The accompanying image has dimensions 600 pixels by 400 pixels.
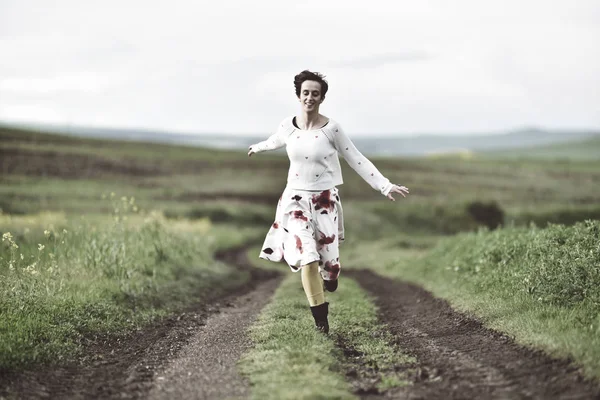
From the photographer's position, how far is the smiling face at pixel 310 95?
360 inches

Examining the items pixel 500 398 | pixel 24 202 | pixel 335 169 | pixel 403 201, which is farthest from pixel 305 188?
pixel 403 201

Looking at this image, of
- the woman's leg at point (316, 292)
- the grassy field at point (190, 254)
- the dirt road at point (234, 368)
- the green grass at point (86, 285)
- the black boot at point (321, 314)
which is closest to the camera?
the dirt road at point (234, 368)

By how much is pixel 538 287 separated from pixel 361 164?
3.12 m

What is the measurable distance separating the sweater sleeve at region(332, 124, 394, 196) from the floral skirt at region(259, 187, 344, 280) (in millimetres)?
530

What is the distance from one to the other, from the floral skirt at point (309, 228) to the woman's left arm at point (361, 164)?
1.75ft

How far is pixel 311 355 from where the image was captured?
7375 mm

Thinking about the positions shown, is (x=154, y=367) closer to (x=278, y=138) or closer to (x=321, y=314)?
(x=321, y=314)

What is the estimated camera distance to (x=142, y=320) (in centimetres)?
1130

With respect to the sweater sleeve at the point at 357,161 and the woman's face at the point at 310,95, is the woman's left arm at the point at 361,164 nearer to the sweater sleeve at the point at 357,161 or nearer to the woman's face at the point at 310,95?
the sweater sleeve at the point at 357,161

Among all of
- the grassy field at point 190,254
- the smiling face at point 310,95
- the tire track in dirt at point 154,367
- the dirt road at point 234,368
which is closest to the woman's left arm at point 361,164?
the smiling face at point 310,95

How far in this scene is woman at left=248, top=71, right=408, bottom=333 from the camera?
902 centimetres

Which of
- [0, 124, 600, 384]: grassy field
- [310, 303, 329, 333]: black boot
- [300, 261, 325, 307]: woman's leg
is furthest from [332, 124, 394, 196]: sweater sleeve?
[0, 124, 600, 384]: grassy field

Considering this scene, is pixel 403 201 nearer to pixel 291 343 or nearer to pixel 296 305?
pixel 296 305

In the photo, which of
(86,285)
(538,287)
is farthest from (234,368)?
(86,285)
